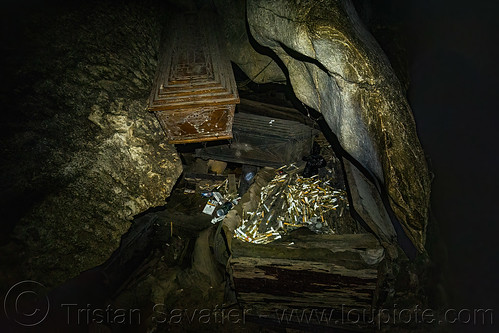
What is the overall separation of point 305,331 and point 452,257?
6.78 feet

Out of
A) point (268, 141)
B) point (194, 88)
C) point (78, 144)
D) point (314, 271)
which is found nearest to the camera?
point (314, 271)

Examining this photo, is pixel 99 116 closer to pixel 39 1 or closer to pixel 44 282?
pixel 44 282

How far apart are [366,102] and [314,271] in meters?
1.83

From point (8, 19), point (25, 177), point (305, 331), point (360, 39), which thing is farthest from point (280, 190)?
point (8, 19)

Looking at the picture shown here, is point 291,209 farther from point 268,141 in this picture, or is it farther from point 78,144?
point 78,144

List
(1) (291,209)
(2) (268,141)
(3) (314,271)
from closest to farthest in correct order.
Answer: (3) (314,271) → (1) (291,209) → (2) (268,141)

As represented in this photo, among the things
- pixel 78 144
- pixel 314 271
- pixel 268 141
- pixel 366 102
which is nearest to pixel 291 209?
pixel 314 271

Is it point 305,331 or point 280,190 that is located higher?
point 280,190

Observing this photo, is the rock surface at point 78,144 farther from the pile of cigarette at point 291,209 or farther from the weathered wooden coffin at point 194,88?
the pile of cigarette at point 291,209

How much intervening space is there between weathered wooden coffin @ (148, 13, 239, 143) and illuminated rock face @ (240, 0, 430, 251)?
106 cm

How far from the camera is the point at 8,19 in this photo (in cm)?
385

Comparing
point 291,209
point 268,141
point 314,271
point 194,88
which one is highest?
point 194,88

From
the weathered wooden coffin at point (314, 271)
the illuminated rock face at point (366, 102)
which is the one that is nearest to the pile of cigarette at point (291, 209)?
the weathered wooden coffin at point (314, 271)

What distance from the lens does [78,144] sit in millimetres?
3246
